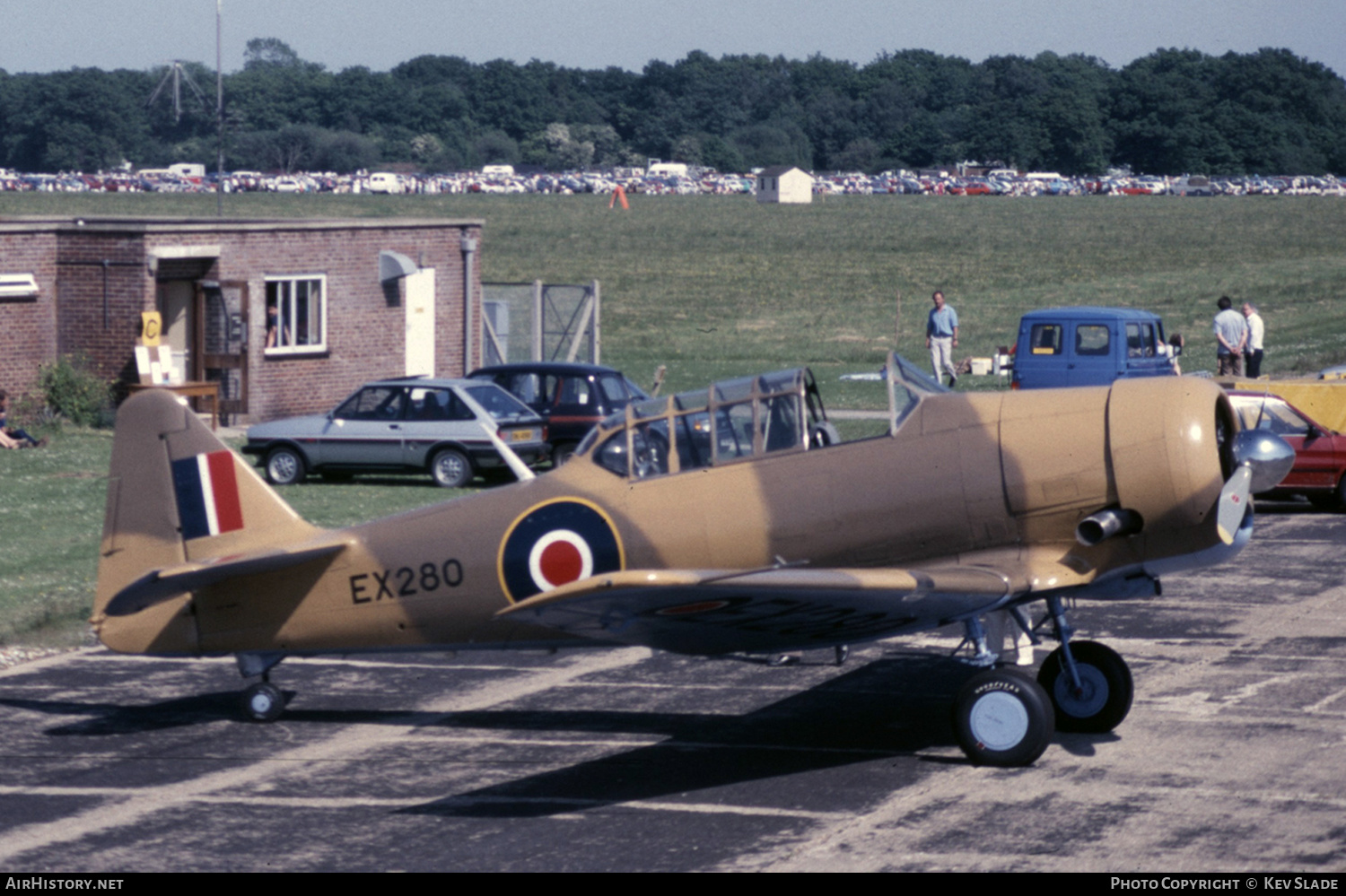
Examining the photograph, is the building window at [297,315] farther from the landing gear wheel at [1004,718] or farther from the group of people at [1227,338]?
the landing gear wheel at [1004,718]

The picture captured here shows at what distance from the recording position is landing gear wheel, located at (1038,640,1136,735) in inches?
399

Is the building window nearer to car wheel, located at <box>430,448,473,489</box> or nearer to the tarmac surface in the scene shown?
car wheel, located at <box>430,448,473,489</box>

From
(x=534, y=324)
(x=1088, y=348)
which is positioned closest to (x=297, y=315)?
(x=534, y=324)

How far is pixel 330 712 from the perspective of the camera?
10836mm

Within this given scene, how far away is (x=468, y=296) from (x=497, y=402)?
32.0 ft

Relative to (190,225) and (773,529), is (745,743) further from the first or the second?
(190,225)

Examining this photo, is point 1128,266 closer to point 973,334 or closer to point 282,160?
point 973,334

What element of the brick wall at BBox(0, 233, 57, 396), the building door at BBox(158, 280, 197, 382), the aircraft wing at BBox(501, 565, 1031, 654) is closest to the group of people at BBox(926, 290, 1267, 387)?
the building door at BBox(158, 280, 197, 382)

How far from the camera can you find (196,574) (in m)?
9.64

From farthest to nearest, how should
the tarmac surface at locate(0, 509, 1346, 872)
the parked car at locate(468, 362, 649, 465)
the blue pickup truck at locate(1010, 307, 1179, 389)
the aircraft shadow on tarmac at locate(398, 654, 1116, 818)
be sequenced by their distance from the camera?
the blue pickup truck at locate(1010, 307, 1179, 389) < the parked car at locate(468, 362, 649, 465) < the aircraft shadow on tarmac at locate(398, 654, 1116, 818) < the tarmac surface at locate(0, 509, 1346, 872)

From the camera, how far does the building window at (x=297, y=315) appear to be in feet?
94.4

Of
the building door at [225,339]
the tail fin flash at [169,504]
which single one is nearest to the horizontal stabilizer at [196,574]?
the tail fin flash at [169,504]

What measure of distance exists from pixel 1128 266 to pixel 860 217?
1599 inches

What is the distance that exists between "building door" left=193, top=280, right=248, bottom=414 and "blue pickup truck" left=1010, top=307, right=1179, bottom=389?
13.9 m
